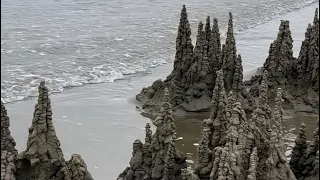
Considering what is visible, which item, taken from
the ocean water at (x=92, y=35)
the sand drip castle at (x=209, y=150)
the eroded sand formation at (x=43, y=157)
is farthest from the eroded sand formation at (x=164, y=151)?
the ocean water at (x=92, y=35)

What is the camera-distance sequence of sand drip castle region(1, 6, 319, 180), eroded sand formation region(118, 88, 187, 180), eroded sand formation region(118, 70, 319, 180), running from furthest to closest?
eroded sand formation region(118, 88, 187, 180) < sand drip castle region(1, 6, 319, 180) < eroded sand formation region(118, 70, 319, 180)

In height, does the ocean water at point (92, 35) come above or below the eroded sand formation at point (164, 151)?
below

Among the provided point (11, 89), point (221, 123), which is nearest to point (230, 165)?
point (221, 123)

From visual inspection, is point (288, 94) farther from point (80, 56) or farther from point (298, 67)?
point (80, 56)

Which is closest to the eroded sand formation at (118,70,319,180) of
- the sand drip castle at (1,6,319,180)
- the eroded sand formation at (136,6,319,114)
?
the sand drip castle at (1,6,319,180)

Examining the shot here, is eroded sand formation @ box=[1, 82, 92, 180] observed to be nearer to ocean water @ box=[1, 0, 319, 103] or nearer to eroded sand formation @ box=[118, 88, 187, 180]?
eroded sand formation @ box=[118, 88, 187, 180]

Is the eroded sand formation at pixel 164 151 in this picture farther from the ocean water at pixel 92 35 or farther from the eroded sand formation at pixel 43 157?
the ocean water at pixel 92 35

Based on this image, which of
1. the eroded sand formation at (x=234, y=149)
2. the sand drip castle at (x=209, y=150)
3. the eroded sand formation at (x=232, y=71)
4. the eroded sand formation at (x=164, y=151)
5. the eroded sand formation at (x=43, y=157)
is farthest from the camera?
the eroded sand formation at (x=232, y=71)

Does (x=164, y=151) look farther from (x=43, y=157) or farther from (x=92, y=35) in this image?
(x=92, y=35)
